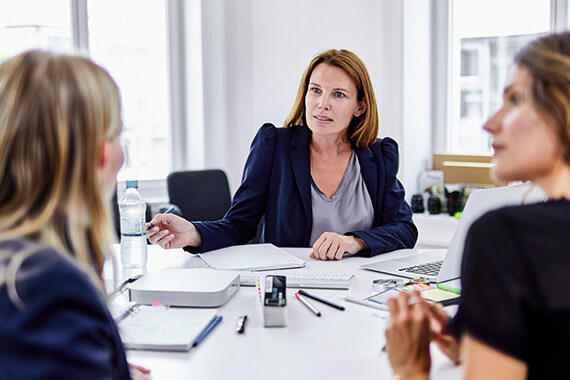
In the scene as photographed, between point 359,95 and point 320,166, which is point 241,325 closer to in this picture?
point 320,166

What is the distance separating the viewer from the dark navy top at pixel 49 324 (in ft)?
2.05

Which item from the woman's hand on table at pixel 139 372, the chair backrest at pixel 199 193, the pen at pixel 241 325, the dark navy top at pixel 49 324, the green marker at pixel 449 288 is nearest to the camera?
the dark navy top at pixel 49 324

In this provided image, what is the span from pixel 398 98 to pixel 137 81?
64.9 inches

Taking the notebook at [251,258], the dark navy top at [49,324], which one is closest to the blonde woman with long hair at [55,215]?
the dark navy top at [49,324]

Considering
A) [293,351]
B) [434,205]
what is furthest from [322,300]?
[434,205]

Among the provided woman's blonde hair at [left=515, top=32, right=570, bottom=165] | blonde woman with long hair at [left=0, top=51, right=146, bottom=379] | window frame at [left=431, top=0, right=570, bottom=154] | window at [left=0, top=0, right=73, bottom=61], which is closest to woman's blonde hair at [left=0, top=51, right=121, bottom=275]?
blonde woman with long hair at [left=0, top=51, right=146, bottom=379]

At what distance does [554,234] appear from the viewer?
73 cm

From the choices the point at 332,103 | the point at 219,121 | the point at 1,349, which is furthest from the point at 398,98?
the point at 1,349

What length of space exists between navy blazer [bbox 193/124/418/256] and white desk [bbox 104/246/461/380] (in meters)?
0.76

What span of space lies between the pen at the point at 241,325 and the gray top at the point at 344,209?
0.91 meters

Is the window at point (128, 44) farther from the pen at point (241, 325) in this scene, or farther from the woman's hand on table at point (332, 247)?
the pen at point (241, 325)

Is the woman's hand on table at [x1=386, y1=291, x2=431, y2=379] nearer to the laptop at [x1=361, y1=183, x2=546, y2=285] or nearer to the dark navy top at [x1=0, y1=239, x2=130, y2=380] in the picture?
the laptop at [x1=361, y1=183, x2=546, y2=285]

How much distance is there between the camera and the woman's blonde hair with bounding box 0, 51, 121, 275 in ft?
2.34

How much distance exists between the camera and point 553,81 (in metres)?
0.79
